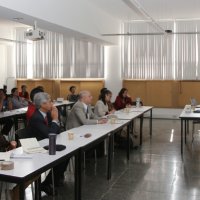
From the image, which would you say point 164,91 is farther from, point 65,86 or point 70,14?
point 70,14

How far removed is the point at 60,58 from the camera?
12.6 metres

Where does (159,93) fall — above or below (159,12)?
below

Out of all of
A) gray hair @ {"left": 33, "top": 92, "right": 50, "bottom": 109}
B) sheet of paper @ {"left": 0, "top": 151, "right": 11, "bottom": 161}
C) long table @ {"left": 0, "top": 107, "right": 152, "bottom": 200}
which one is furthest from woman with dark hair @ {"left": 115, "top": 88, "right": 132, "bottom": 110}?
sheet of paper @ {"left": 0, "top": 151, "right": 11, "bottom": 161}

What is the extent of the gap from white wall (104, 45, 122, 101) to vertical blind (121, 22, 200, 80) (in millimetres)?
202

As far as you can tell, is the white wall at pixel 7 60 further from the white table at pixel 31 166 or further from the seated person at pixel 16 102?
the white table at pixel 31 166

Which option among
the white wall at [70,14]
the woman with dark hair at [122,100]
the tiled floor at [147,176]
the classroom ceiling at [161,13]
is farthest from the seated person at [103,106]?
the classroom ceiling at [161,13]

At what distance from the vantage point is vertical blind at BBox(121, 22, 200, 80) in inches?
442

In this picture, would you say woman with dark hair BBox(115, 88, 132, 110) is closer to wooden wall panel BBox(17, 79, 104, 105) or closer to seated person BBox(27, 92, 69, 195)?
wooden wall panel BBox(17, 79, 104, 105)

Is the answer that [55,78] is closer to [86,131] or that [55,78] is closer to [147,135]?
[147,135]

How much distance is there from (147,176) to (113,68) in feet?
24.5

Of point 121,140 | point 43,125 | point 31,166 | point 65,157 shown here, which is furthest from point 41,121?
point 121,140

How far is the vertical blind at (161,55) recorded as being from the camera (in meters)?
11.2

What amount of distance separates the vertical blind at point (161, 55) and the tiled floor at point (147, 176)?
15.1 feet

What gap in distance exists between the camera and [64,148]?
3551 mm
